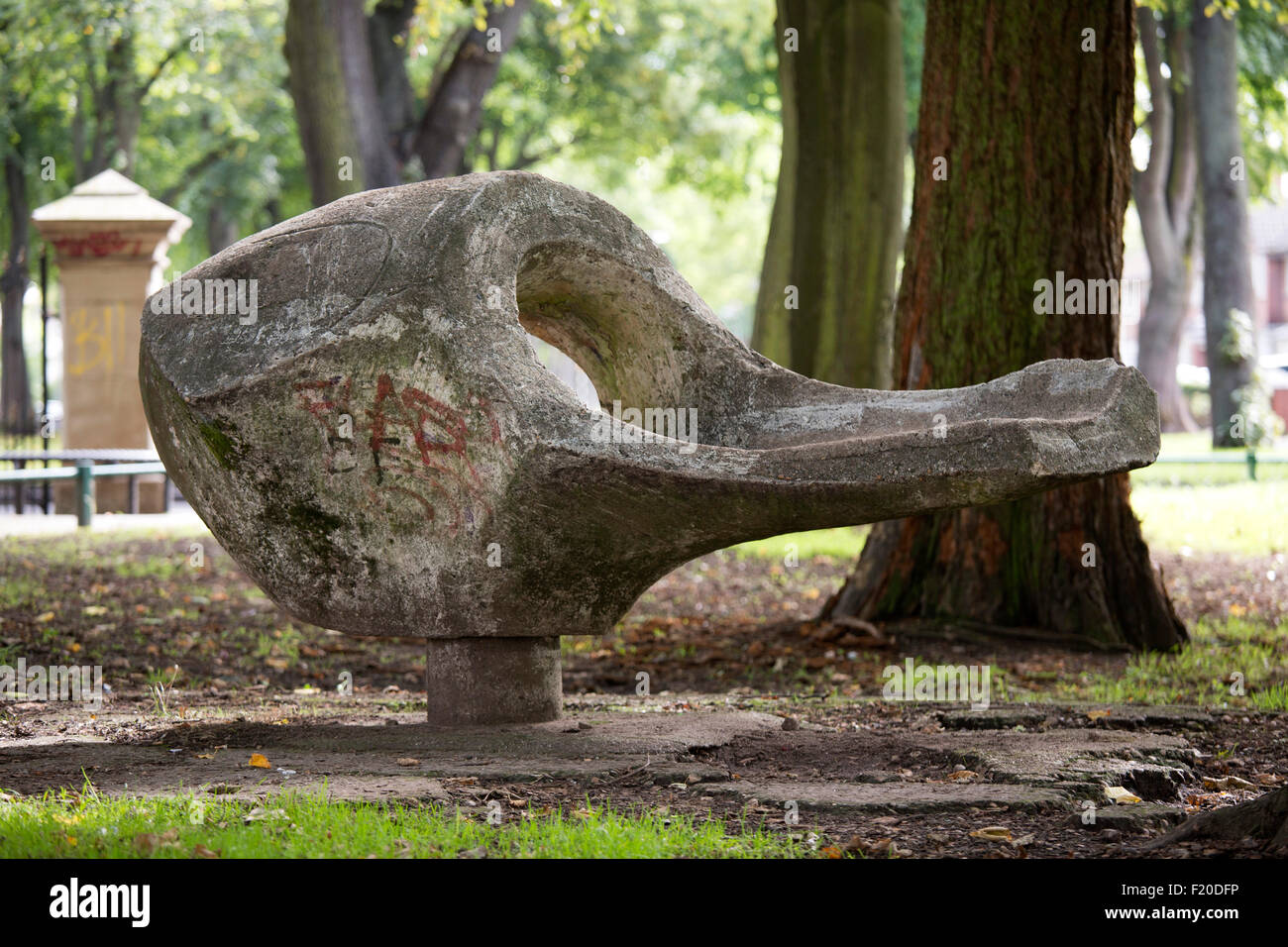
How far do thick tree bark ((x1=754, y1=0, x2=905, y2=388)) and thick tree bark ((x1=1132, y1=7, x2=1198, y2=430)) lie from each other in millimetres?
10742

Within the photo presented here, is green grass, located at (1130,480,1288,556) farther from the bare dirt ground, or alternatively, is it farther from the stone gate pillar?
the stone gate pillar

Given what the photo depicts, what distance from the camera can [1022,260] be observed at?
775 cm

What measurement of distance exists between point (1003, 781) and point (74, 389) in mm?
11623

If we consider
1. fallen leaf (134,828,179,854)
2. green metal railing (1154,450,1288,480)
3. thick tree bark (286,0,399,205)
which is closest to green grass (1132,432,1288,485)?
green metal railing (1154,450,1288,480)

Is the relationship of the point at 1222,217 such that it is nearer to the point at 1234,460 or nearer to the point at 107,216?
the point at 1234,460

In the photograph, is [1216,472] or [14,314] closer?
[14,314]

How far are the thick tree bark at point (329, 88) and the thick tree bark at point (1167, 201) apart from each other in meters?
11.9

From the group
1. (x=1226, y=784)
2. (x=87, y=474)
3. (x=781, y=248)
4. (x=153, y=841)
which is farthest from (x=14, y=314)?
(x=1226, y=784)

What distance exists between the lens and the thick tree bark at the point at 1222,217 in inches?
791

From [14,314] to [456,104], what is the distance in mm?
6231

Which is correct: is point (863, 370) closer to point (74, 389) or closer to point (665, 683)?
point (665, 683)

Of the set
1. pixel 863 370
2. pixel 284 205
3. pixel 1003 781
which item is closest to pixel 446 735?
pixel 1003 781

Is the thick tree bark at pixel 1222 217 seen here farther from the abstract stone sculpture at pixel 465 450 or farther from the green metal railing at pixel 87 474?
the abstract stone sculpture at pixel 465 450

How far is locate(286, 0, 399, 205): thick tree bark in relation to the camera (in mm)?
13656
